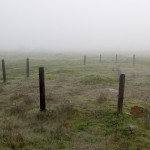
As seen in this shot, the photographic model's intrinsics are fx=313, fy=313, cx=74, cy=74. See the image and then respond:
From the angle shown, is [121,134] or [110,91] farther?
[110,91]

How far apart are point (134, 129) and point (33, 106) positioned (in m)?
5.65

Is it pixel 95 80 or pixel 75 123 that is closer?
pixel 75 123

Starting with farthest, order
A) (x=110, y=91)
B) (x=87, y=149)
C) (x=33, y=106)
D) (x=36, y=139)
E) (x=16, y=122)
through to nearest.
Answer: (x=110, y=91)
(x=33, y=106)
(x=16, y=122)
(x=36, y=139)
(x=87, y=149)

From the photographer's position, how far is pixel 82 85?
22.9 meters

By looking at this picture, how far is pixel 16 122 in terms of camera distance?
525 inches

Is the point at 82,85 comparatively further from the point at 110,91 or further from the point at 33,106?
the point at 33,106

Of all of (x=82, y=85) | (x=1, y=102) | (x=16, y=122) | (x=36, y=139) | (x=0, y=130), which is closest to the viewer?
(x=36, y=139)

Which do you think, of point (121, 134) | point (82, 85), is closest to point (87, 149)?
point (121, 134)

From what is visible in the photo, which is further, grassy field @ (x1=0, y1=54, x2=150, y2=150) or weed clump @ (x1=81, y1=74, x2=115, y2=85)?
weed clump @ (x1=81, y1=74, x2=115, y2=85)

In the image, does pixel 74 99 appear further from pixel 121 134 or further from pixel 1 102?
pixel 121 134

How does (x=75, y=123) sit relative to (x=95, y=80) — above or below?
below

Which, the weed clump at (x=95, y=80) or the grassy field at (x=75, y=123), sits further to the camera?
the weed clump at (x=95, y=80)

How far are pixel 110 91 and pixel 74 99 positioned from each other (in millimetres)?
3316

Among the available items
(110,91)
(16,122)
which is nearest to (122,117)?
(16,122)
